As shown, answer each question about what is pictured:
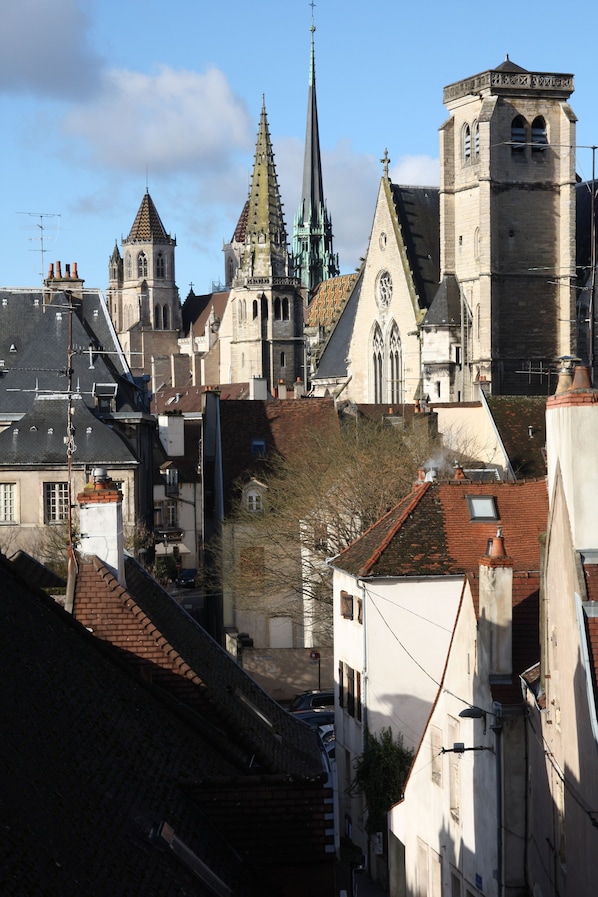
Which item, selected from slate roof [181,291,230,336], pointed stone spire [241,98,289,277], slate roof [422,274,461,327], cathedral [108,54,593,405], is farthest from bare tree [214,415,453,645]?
slate roof [181,291,230,336]

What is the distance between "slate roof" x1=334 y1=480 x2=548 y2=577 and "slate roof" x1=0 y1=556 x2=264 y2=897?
13.5 meters

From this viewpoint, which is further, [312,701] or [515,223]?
[515,223]

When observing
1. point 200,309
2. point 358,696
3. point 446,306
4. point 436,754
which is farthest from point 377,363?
point 200,309

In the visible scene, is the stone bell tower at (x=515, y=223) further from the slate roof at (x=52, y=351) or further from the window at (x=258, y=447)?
the window at (x=258, y=447)

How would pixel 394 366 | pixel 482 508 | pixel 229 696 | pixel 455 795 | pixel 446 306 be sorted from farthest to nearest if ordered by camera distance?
1. pixel 394 366
2. pixel 446 306
3. pixel 482 508
4. pixel 455 795
5. pixel 229 696

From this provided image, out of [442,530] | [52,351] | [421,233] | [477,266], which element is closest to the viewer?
[442,530]

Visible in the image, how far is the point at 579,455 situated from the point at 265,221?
119m

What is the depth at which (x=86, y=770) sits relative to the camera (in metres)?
8.49

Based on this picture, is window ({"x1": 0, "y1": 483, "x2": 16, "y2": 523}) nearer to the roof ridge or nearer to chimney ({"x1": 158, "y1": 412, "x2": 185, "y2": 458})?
chimney ({"x1": 158, "y1": 412, "x2": 185, "y2": 458})

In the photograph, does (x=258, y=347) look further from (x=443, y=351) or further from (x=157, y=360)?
(x=443, y=351)

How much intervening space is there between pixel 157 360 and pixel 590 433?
172 m

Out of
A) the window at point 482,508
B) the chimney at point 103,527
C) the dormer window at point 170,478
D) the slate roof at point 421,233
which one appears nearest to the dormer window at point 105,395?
the dormer window at point 170,478

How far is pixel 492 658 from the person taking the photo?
15695 mm

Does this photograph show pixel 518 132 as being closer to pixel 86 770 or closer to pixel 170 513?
pixel 170 513
